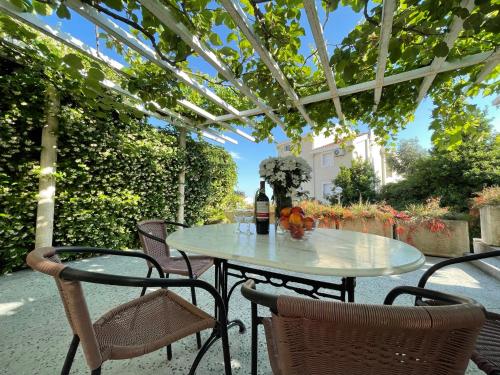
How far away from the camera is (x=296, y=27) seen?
6.24 feet

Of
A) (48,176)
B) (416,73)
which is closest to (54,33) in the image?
(48,176)

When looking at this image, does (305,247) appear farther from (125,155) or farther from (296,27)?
(125,155)

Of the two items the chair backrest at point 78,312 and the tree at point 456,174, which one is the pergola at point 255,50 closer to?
the chair backrest at point 78,312

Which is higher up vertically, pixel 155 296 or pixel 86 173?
pixel 86 173

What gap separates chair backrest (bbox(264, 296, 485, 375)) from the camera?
44 centimetres

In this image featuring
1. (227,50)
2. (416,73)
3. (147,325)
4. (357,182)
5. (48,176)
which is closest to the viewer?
(147,325)

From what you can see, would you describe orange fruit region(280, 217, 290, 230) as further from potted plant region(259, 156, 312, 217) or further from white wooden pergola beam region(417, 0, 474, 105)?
white wooden pergola beam region(417, 0, 474, 105)

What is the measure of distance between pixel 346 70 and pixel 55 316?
10.4 feet

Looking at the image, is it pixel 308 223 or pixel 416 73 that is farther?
pixel 416 73

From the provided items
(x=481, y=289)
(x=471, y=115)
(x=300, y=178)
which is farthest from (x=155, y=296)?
(x=471, y=115)

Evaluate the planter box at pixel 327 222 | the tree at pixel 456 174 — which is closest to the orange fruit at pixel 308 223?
the planter box at pixel 327 222

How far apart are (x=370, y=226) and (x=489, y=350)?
12.1 feet

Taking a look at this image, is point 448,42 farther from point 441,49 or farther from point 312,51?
point 312,51

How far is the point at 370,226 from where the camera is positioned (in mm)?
4262
